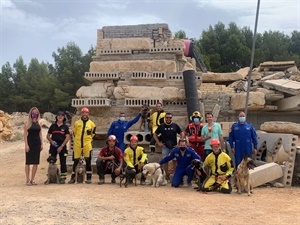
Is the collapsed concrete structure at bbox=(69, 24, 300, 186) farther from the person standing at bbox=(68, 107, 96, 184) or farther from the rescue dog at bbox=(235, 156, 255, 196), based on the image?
the rescue dog at bbox=(235, 156, 255, 196)

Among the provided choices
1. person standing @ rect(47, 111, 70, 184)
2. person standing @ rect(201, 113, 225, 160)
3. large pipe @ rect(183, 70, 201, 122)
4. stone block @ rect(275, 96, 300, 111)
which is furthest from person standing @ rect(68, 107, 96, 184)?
stone block @ rect(275, 96, 300, 111)

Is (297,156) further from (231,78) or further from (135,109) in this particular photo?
(231,78)

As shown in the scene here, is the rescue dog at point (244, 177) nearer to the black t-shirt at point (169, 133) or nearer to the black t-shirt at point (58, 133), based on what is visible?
the black t-shirt at point (169, 133)

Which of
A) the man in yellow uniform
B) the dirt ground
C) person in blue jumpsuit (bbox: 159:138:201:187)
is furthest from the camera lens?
the man in yellow uniform

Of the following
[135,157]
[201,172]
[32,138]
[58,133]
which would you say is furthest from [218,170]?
[32,138]

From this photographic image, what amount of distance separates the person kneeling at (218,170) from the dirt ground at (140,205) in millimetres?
241

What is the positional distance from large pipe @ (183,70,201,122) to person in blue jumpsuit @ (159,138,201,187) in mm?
2878

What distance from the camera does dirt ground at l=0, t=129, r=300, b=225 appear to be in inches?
178

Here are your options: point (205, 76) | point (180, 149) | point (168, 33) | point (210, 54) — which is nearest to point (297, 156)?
point (180, 149)

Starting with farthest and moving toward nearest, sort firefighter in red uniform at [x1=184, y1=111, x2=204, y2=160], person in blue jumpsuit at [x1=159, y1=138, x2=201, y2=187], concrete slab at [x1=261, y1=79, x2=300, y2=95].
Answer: concrete slab at [x1=261, y1=79, x2=300, y2=95] → firefighter in red uniform at [x1=184, y1=111, x2=204, y2=160] → person in blue jumpsuit at [x1=159, y1=138, x2=201, y2=187]

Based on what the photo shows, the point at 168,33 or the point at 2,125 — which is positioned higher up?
the point at 168,33

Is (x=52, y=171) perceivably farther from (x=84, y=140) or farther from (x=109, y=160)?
(x=109, y=160)

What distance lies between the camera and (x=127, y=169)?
23.7 feet

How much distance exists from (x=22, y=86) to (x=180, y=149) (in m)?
32.8
